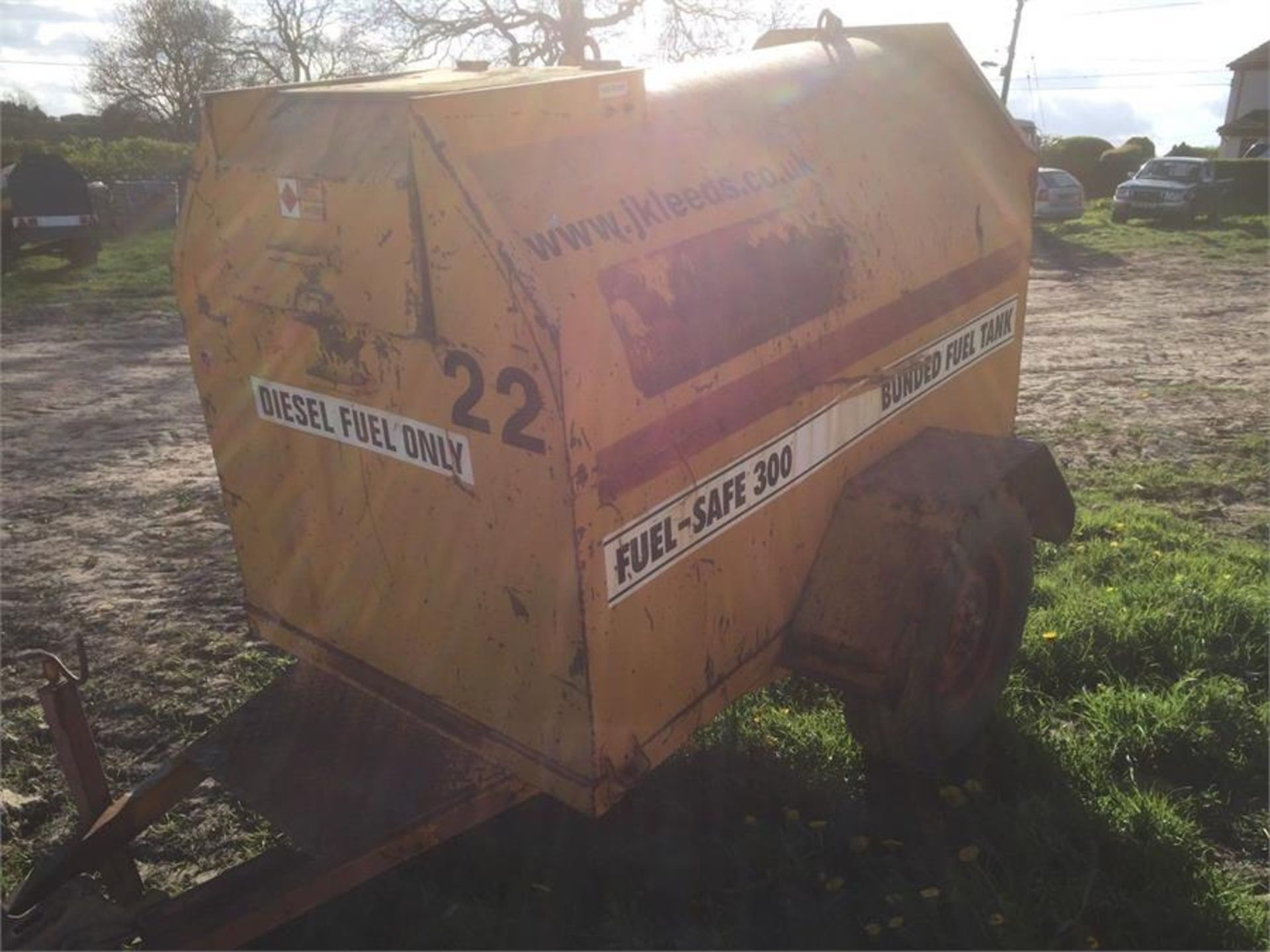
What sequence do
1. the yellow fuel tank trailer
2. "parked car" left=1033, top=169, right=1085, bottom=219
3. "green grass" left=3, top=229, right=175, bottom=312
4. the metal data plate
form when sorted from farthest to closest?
"parked car" left=1033, top=169, right=1085, bottom=219
"green grass" left=3, top=229, right=175, bottom=312
the metal data plate
the yellow fuel tank trailer

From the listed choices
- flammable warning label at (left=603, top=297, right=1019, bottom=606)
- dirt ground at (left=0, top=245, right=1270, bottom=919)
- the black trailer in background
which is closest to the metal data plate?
dirt ground at (left=0, top=245, right=1270, bottom=919)

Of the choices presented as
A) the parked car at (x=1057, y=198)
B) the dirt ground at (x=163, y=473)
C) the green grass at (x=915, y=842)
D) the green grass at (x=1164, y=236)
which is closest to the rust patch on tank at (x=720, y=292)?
the green grass at (x=915, y=842)

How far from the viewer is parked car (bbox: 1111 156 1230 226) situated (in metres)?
19.1

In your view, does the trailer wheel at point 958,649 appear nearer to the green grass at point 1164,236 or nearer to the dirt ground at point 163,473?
the dirt ground at point 163,473

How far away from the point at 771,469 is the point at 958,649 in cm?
112

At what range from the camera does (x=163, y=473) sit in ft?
22.2

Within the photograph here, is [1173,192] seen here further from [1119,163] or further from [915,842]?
[915,842]

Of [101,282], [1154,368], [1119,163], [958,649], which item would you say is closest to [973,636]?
[958,649]

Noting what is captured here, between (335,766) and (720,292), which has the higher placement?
(720,292)

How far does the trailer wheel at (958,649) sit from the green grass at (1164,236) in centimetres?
1360

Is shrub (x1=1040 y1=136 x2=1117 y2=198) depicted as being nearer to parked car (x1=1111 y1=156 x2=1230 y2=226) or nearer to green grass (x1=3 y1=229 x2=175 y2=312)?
parked car (x1=1111 y1=156 x2=1230 y2=226)

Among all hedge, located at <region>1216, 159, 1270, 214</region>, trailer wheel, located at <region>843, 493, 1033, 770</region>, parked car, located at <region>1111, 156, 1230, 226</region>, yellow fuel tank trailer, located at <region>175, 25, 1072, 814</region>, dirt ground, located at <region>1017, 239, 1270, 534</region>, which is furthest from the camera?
hedge, located at <region>1216, 159, 1270, 214</region>

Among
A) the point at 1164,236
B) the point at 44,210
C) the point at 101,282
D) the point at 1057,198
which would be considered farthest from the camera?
the point at 1057,198

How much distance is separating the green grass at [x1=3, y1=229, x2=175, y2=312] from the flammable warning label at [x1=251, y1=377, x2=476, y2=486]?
1099cm
